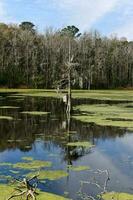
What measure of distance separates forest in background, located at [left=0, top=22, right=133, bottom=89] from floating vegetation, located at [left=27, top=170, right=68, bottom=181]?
8284 centimetres

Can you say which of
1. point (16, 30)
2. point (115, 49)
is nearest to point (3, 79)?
point (16, 30)

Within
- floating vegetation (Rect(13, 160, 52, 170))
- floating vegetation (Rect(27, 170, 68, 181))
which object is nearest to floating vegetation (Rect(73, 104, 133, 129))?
floating vegetation (Rect(13, 160, 52, 170))

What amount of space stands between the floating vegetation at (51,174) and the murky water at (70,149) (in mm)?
355

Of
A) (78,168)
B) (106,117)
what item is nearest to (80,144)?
(78,168)

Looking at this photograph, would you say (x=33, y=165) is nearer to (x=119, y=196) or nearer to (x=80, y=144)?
(x=119, y=196)

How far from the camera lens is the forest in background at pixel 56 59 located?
113 meters

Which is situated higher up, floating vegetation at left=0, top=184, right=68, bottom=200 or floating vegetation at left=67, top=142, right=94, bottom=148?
floating vegetation at left=0, top=184, right=68, bottom=200

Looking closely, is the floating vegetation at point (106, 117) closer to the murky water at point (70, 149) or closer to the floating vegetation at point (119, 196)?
the murky water at point (70, 149)

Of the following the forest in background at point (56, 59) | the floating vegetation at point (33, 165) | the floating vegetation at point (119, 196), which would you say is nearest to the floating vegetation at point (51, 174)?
the floating vegetation at point (33, 165)

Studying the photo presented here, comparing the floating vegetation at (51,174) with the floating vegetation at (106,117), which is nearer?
the floating vegetation at (51,174)

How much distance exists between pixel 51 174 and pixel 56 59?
101 metres

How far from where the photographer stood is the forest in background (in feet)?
372

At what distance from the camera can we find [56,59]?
12031 centimetres

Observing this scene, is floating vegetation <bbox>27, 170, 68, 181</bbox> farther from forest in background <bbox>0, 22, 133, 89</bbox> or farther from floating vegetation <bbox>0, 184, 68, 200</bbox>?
forest in background <bbox>0, 22, 133, 89</bbox>
